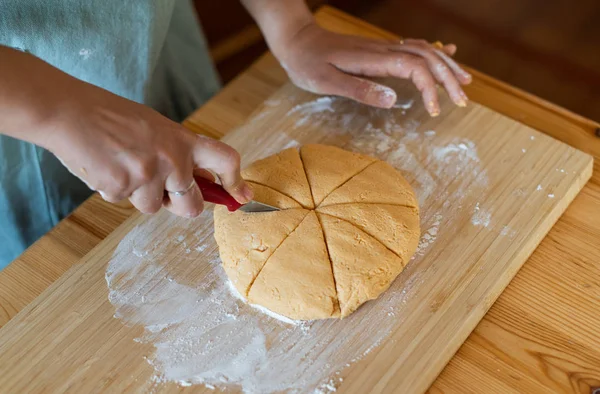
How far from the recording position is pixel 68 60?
1744mm

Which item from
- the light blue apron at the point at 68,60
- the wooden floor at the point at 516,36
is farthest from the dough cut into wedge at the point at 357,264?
the wooden floor at the point at 516,36

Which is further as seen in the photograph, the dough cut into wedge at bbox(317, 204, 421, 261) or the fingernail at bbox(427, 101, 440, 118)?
the fingernail at bbox(427, 101, 440, 118)

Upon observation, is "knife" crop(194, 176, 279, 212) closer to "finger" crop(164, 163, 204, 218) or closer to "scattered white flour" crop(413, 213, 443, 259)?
"finger" crop(164, 163, 204, 218)

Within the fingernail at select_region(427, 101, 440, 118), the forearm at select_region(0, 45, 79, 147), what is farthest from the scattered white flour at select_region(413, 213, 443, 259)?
the forearm at select_region(0, 45, 79, 147)

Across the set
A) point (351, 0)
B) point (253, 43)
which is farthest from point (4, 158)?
point (351, 0)

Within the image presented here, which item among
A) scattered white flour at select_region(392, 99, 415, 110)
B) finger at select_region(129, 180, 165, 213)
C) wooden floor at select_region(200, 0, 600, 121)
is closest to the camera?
finger at select_region(129, 180, 165, 213)

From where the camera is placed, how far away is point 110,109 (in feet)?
4.21

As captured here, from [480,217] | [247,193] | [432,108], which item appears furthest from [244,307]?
[432,108]

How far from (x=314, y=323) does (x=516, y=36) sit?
3.19 meters

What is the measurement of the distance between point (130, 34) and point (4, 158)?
53 cm

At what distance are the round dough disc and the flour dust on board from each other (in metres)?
0.05

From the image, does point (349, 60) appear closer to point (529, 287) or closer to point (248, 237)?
point (248, 237)

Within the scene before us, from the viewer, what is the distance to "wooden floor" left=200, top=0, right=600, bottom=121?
3.81 meters

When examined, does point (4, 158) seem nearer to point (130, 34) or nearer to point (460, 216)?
point (130, 34)
